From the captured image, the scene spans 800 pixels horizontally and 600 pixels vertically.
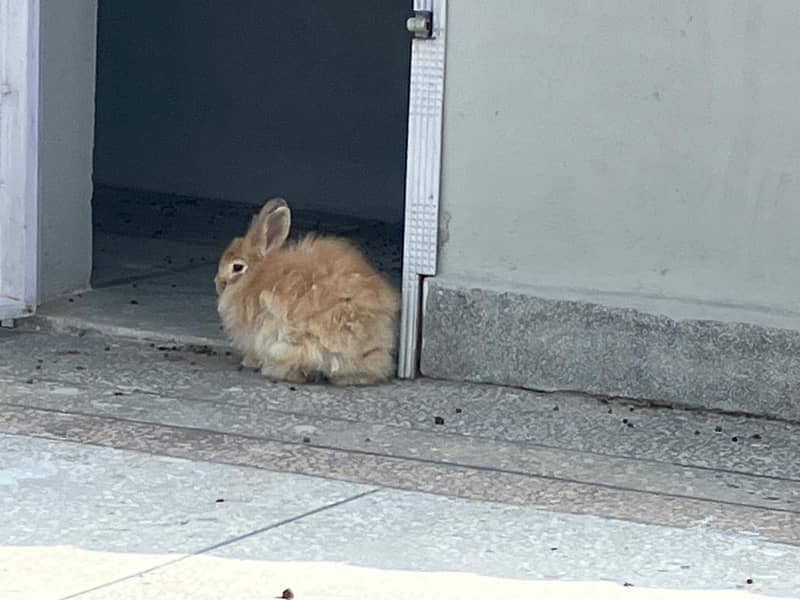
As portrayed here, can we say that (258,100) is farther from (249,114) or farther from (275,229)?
(275,229)

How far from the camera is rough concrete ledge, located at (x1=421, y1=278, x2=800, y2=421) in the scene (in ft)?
21.7

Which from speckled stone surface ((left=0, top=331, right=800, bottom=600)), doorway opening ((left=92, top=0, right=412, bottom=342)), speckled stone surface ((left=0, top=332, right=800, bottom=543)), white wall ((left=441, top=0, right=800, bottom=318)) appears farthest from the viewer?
doorway opening ((left=92, top=0, right=412, bottom=342))

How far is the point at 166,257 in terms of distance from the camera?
9828 millimetres

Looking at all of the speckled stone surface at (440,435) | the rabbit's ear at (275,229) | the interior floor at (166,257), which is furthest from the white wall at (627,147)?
the interior floor at (166,257)

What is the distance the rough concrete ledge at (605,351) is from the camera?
21.7 ft

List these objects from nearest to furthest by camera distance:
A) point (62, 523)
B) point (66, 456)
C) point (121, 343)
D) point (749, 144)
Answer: point (62, 523) → point (66, 456) → point (749, 144) → point (121, 343)

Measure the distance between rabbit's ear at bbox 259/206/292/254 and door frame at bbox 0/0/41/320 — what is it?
4.10ft

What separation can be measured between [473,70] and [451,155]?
353 mm

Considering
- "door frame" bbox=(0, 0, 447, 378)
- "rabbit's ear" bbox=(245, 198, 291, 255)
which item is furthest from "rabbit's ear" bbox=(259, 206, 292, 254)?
"door frame" bbox=(0, 0, 447, 378)

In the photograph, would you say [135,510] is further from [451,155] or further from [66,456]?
[451,155]

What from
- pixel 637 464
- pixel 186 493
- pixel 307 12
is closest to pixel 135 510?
pixel 186 493

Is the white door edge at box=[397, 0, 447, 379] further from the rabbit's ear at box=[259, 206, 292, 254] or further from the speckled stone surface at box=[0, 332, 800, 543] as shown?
the rabbit's ear at box=[259, 206, 292, 254]

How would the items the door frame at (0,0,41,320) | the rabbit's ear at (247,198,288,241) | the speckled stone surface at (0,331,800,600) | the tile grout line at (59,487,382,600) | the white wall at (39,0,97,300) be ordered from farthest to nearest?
the white wall at (39,0,97,300) → the door frame at (0,0,41,320) → the rabbit's ear at (247,198,288,241) → the speckled stone surface at (0,331,800,600) → the tile grout line at (59,487,382,600)

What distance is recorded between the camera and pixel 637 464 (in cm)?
606
